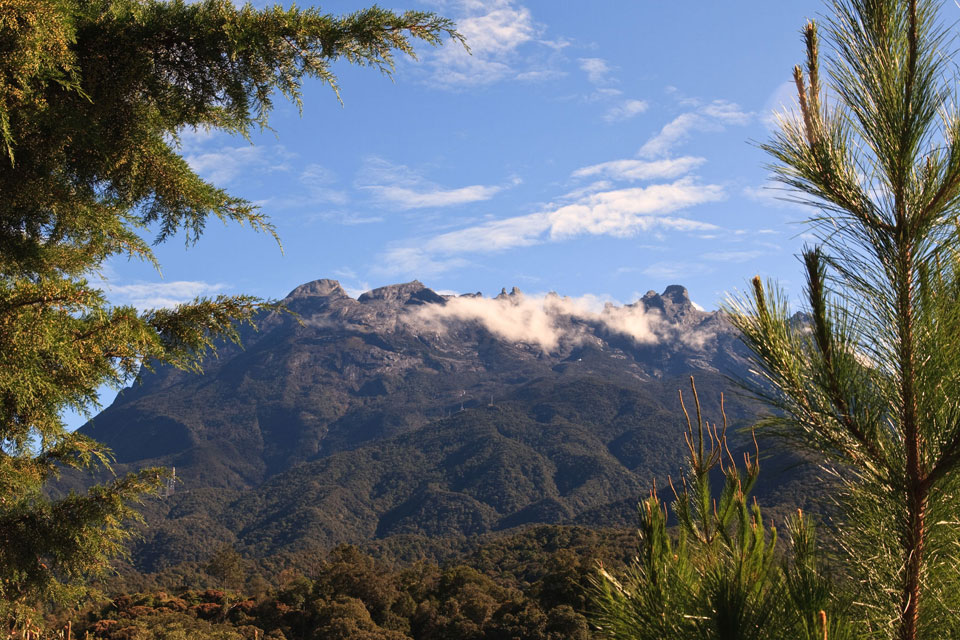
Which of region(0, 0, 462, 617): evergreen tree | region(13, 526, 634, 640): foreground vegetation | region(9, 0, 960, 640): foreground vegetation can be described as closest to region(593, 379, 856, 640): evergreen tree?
region(9, 0, 960, 640): foreground vegetation

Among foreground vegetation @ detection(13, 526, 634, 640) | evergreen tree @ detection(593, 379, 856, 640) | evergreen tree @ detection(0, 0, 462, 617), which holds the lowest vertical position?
foreground vegetation @ detection(13, 526, 634, 640)

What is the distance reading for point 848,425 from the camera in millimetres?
2576

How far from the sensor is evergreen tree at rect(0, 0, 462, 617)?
366 cm

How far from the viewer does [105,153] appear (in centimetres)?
457

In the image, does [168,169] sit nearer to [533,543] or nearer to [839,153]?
[839,153]

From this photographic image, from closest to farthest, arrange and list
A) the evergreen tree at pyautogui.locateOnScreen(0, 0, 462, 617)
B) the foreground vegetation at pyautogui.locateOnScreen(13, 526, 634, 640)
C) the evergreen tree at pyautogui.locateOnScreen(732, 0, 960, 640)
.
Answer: the evergreen tree at pyautogui.locateOnScreen(732, 0, 960, 640) < the evergreen tree at pyautogui.locateOnScreen(0, 0, 462, 617) < the foreground vegetation at pyautogui.locateOnScreen(13, 526, 634, 640)

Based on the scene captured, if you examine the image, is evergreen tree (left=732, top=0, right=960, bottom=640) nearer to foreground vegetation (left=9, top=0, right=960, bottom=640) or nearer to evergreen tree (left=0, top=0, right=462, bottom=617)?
foreground vegetation (left=9, top=0, right=960, bottom=640)

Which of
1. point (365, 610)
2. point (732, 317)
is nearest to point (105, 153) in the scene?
point (732, 317)

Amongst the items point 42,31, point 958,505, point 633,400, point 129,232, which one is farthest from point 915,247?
point 633,400

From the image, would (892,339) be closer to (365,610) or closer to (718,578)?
(718,578)

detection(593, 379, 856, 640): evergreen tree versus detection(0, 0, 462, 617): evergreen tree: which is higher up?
detection(0, 0, 462, 617): evergreen tree

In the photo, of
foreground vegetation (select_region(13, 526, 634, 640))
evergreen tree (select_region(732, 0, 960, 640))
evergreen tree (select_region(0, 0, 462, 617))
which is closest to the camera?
evergreen tree (select_region(732, 0, 960, 640))

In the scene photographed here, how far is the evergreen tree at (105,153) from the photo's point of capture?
3.66m

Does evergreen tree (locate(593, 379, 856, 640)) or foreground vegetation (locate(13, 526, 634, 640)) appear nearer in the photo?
evergreen tree (locate(593, 379, 856, 640))
